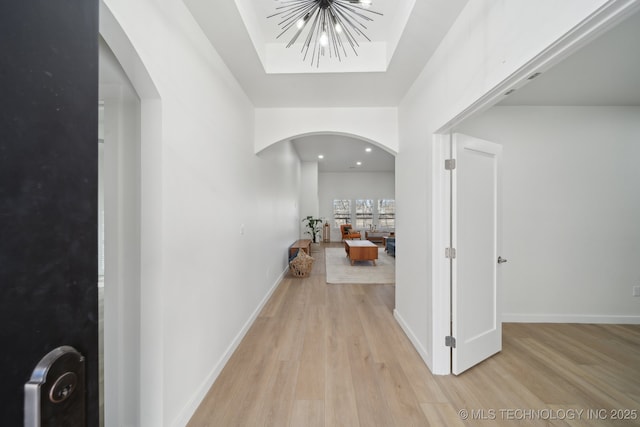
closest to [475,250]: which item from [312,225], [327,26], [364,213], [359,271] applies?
[327,26]

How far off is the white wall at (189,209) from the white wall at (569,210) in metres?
2.76

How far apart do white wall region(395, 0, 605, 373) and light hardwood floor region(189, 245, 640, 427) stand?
330 millimetres

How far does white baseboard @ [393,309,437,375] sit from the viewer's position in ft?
7.28

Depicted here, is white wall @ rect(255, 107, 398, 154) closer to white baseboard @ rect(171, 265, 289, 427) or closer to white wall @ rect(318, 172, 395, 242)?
white baseboard @ rect(171, 265, 289, 427)

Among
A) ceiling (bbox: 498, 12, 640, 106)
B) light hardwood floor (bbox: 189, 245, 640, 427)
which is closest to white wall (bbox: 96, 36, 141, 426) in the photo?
light hardwood floor (bbox: 189, 245, 640, 427)

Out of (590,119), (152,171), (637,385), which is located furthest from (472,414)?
(590,119)

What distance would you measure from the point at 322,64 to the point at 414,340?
283cm

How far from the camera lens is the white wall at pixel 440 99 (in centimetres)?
114

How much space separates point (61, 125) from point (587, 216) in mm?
4476

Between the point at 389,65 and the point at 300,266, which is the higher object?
the point at 389,65

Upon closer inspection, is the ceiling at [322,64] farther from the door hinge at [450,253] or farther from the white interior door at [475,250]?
the door hinge at [450,253]

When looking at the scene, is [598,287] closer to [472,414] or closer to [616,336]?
[616,336]

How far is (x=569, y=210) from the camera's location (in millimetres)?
3018

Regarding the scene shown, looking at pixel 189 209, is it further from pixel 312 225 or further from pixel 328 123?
pixel 312 225
